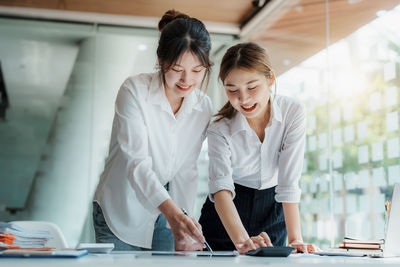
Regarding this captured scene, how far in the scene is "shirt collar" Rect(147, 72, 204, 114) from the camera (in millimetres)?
1736

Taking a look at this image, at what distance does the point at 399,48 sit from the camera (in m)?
2.70

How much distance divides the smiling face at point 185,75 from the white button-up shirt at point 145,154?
7cm

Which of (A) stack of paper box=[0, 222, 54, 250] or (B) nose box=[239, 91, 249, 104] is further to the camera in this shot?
(B) nose box=[239, 91, 249, 104]

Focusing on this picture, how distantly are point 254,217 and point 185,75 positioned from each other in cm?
56

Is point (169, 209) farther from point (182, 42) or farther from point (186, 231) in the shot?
point (182, 42)

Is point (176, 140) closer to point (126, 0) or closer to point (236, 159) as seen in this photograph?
point (236, 159)

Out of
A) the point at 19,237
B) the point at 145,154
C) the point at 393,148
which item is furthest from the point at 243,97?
the point at 393,148

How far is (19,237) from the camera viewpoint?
1306 millimetres

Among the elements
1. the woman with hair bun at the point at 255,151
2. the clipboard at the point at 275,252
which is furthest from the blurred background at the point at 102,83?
the clipboard at the point at 275,252

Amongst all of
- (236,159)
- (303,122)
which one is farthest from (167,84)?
(303,122)

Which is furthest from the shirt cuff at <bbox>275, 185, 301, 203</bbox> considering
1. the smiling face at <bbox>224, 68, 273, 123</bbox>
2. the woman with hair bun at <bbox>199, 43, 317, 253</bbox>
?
the smiling face at <bbox>224, 68, 273, 123</bbox>

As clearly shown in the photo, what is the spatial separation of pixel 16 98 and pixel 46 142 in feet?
1.48

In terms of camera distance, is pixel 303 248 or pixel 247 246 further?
pixel 303 248

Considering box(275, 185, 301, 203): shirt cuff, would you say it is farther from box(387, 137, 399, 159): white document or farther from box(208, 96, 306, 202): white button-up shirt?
box(387, 137, 399, 159): white document
